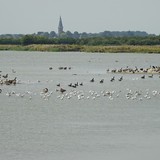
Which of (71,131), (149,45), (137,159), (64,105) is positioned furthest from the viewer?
(149,45)

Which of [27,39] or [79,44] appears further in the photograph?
[79,44]

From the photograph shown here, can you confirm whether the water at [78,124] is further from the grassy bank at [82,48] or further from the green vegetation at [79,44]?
the green vegetation at [79,44]

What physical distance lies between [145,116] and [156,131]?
3.99 metres

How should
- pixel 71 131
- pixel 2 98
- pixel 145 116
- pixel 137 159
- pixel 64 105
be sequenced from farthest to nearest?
pixel 2 98 → pixel 64 105 → pixel 145 116 → pixel 71 131 → pixel 137 159

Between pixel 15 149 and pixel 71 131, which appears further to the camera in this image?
pixel 71 131

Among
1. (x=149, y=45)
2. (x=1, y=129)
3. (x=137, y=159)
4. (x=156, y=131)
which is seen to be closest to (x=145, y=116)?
(x=156, y=131)

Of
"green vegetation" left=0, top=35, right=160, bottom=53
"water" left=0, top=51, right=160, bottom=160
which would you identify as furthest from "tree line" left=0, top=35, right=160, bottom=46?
"water" left=0, top=51, right=160, bottom=160

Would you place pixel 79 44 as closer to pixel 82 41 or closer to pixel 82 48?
pixel 82 41

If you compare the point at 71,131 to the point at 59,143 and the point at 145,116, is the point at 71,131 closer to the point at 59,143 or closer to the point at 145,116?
the point at 59,143

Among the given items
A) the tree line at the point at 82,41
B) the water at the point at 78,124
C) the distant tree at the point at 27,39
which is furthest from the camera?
the tree line at the point at 82,41

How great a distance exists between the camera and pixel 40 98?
111ft

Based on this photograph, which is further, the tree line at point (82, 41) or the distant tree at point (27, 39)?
the tree line at point (82, 41)

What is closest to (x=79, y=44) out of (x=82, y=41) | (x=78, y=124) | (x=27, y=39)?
(x=82, y=41)

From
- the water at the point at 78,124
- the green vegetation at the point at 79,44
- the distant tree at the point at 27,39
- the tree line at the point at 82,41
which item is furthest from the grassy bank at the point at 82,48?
the water at the point at 78,124
